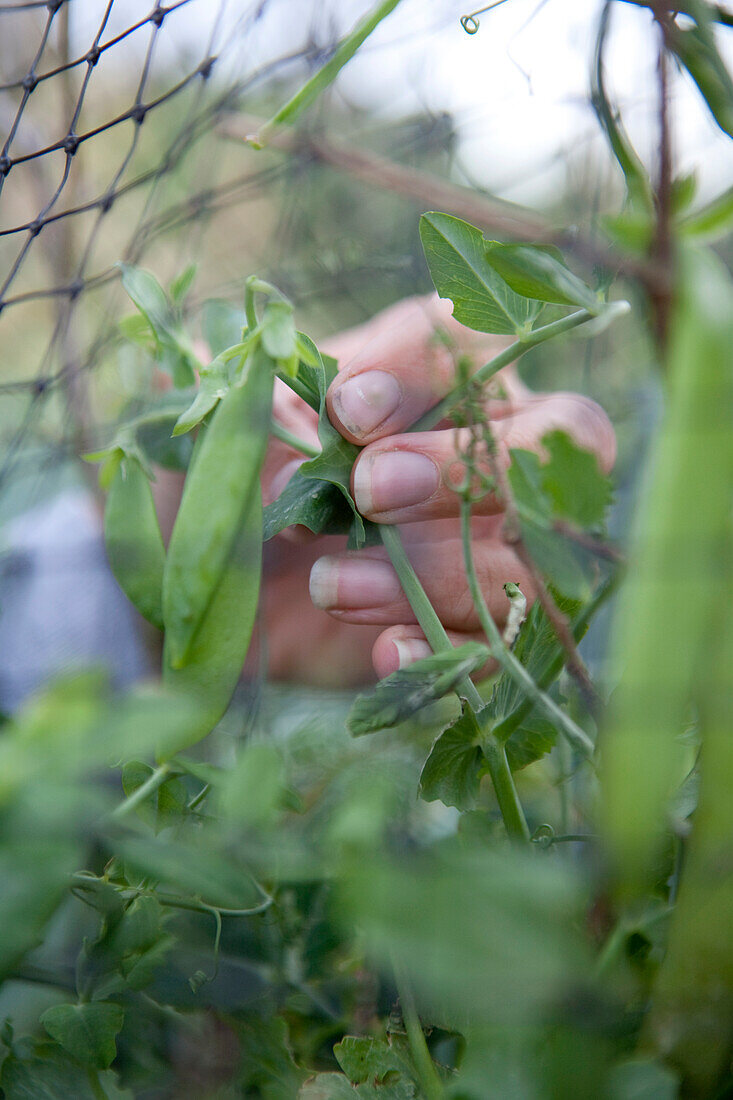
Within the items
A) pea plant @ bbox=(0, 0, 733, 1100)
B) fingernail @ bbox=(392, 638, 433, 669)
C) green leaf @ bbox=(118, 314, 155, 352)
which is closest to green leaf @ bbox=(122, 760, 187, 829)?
pea plant @ bbox=(0, 0, 733, 1100)

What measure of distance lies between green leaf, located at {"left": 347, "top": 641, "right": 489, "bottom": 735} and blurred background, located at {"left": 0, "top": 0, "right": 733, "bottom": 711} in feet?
0.28

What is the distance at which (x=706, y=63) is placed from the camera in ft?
0.58

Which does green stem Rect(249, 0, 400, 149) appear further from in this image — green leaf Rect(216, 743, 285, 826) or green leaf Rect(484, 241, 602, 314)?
green leaf Rect(216, 743, 285, 826)

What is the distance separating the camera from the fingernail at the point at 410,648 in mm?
330

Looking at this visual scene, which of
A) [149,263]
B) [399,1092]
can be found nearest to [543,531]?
[399,1092]

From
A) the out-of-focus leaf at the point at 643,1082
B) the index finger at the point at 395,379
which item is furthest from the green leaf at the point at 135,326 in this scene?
the out-of-focus leaf at the point at 643,1082

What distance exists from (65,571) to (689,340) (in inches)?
29.5

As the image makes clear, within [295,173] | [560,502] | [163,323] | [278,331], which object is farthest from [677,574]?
[295,173]

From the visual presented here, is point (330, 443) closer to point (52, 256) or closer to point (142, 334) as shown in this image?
point (142, 334)

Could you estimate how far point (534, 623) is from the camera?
0.81 ft

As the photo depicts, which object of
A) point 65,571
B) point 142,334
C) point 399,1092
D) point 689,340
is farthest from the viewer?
point 65,571

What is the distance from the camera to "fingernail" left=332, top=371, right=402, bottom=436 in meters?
0.30

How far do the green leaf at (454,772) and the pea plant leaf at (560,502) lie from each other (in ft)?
0.27

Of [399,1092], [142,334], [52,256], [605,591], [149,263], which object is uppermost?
[149,263]
